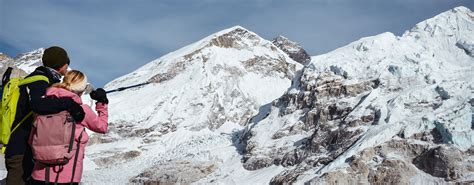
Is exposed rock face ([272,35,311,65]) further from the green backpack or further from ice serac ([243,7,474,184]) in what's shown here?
the green backpack

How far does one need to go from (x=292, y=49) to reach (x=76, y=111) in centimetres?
17945

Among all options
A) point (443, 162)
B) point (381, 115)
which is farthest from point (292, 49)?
point (443, 162)

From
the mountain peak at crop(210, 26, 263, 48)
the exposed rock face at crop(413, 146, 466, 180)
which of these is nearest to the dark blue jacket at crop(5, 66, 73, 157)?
the exposed rock face at crop(413, 146, 466, 180)

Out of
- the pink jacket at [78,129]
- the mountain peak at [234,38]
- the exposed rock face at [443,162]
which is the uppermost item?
the mountain peak at [234,38]

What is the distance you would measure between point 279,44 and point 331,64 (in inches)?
4522

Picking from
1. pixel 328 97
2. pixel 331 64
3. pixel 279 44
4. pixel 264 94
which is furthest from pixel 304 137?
pixel 279 44

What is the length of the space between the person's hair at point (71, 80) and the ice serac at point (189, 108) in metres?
62.6

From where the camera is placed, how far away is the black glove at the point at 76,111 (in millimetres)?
5551

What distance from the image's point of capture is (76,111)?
5.57m

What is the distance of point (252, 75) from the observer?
11394 centimetres

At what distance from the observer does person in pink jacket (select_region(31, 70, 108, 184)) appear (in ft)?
18.4

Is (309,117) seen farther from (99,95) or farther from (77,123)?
(77,123)

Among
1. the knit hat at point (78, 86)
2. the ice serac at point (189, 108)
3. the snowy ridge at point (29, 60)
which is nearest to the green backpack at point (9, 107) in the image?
the knit hat at point (78, 86)

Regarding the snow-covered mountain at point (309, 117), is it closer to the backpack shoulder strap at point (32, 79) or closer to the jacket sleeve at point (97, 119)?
the jacket sleeve at point (97, 119)
